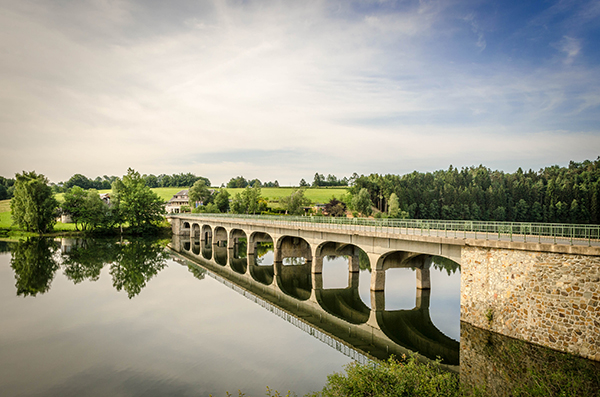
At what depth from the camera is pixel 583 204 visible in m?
104

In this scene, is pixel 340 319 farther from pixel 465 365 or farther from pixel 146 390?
pixel 146 390

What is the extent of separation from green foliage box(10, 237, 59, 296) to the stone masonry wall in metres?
40.2

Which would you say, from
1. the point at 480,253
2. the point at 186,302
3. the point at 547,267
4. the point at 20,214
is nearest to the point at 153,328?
the point at 186,302

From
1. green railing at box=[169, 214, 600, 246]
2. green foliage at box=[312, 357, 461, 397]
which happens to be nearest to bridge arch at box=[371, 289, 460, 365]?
green foliage at box=[312, 357, 461, 397]

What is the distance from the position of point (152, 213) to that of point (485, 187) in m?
105

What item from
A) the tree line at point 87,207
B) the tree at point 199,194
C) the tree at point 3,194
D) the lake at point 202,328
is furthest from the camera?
the tree at point 3,194

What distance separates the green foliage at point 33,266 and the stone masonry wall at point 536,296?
132ft

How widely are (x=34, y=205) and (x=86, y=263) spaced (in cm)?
4346

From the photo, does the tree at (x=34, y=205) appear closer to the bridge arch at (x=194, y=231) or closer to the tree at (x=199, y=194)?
the bridge arch at (x=194, y=231)

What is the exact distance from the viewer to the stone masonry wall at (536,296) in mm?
19422

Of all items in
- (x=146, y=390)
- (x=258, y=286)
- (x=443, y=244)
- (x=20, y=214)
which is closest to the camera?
(x=146, y=390)

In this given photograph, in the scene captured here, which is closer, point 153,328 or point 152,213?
point 153,328

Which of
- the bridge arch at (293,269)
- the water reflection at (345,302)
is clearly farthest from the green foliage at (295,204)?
the water reflection at (345,302)

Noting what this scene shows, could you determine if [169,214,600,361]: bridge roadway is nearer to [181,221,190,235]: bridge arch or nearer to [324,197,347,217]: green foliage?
[324,197,347,217]: green foliage
